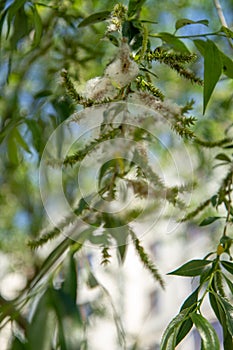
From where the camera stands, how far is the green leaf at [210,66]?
35 centimetres

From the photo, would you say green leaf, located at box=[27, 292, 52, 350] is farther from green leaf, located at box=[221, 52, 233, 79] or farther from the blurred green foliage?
green leaf, located at box=[221, 52, 233, 79]

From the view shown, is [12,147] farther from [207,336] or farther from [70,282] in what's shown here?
[207,336]

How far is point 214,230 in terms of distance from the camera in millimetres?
865

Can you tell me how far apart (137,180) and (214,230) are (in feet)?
1.71

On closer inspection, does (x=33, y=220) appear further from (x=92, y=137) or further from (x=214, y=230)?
(x=92, y=137)

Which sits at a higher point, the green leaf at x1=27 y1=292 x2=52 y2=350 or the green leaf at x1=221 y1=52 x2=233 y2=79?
the green leaf at x1=221 y1=52 x2=233 y2=79

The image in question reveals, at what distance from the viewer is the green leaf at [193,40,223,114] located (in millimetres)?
352

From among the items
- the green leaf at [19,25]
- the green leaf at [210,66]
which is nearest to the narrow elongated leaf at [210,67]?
the green leaf at [210,66]

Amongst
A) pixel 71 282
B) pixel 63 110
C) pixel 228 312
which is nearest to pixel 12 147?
pixel 63 110

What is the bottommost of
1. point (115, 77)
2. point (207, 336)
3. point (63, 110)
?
point (207, 336)

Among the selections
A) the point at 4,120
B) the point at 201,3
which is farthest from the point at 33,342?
the point at 201,3

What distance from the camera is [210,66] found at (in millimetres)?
362

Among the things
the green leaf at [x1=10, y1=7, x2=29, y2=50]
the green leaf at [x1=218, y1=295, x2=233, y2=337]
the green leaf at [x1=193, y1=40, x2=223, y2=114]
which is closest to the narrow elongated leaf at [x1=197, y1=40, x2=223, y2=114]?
the green leaf at [x1=193, y1=40, x2=223, y2=114]

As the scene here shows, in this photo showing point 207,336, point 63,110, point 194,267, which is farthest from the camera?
point 63,110
